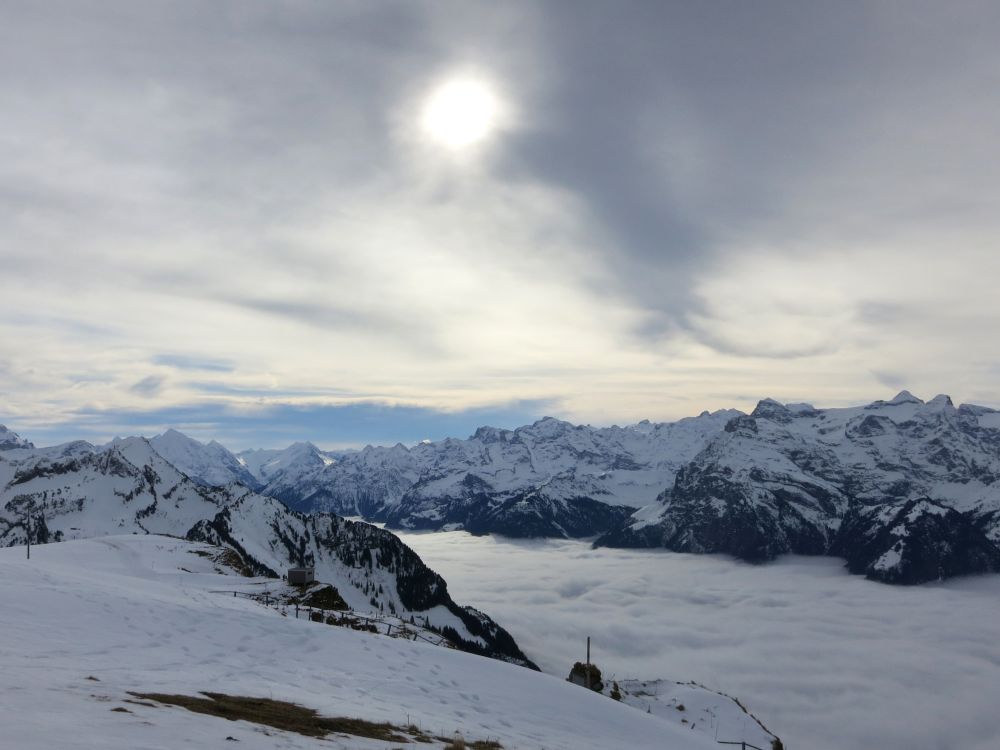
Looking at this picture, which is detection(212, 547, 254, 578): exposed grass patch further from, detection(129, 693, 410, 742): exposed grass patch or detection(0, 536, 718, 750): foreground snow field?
detection(129, 693, 410, 742): exposed grass patch

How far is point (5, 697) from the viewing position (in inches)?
567

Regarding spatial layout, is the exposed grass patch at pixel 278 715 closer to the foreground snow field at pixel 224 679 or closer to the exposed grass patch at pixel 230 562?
the foreground snow field at pixel 224 679

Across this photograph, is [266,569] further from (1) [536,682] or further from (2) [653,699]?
(1) [536,682]

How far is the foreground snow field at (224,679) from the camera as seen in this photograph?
14.6 meters

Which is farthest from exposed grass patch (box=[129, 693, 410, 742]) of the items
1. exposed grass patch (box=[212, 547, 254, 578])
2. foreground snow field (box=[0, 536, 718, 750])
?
exposed grass patch (box=[212, 547, 254, 578])

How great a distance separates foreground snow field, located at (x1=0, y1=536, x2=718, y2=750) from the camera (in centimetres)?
1458

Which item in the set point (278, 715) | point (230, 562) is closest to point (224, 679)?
point (278, 715)

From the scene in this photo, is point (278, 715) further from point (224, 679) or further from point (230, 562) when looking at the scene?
point (230, 562)

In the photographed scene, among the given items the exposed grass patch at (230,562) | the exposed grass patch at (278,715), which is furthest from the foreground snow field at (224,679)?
the exposed grass patch at (230,562)

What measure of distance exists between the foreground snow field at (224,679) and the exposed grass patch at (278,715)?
2.51 ft

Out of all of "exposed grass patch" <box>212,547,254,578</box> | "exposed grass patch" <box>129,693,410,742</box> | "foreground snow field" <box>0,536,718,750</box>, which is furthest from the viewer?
"exposed grass patch" <box>212,547,254,578</box>

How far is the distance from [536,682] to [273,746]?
19.3 m

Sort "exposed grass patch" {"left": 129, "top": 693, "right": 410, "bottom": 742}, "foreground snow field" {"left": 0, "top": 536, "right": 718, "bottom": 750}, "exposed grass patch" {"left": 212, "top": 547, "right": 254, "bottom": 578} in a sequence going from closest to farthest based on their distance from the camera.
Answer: "foreground snow field" {"left": 0, "top": 536, "right": 718, "bottom": 750} → "exposed grass patch" {"left": 129, "top": 693, "right": 410, "bottom": 742} → "exposed grass patch" {"left": 212, "top": 547, "right": 254, "bottom": 578}

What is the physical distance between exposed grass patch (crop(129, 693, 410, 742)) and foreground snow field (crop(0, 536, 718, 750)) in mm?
765
